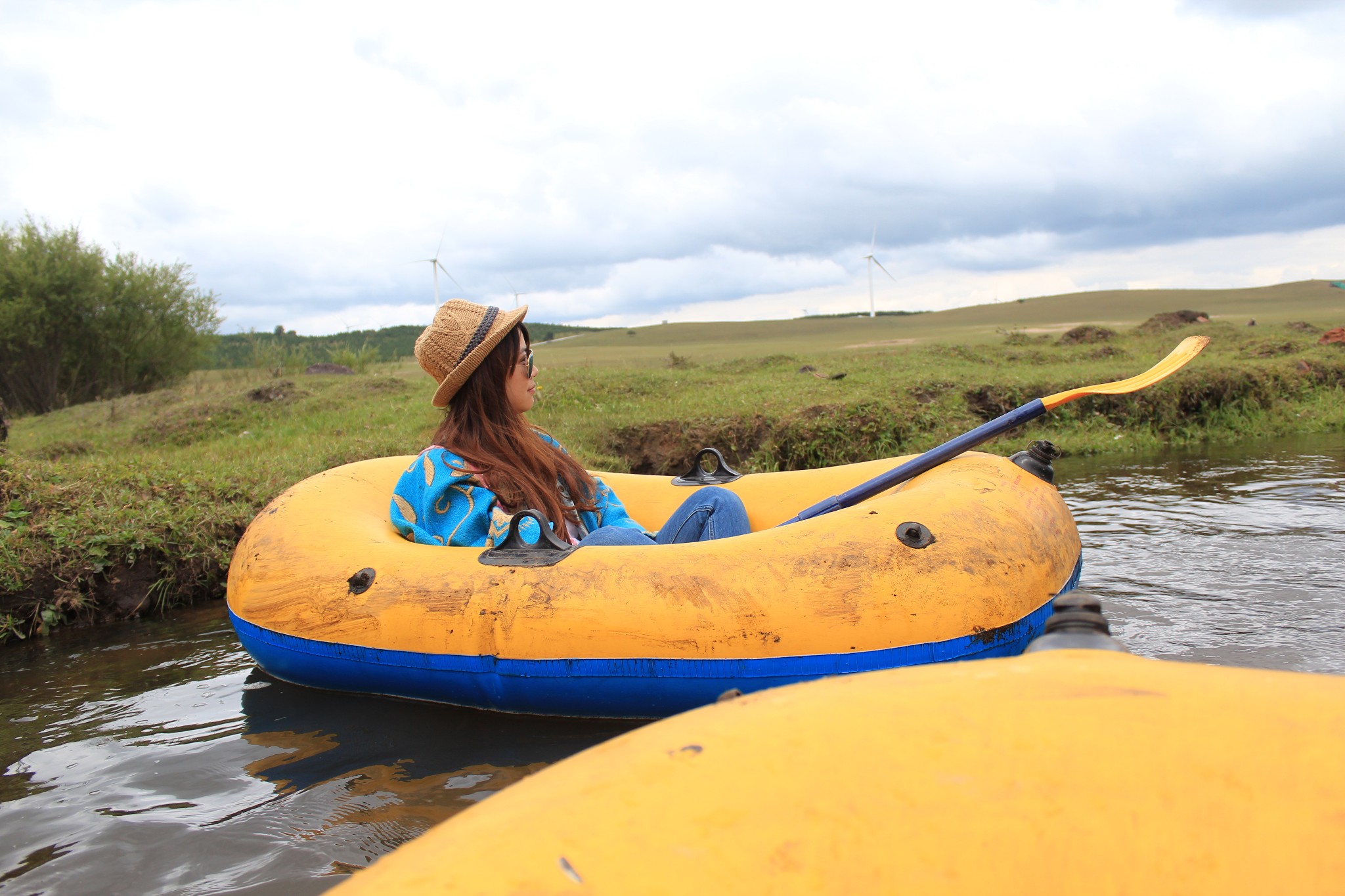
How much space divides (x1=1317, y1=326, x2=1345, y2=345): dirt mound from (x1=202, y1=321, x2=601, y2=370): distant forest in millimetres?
10746

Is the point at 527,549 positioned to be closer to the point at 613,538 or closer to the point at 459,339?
the point at 613,538

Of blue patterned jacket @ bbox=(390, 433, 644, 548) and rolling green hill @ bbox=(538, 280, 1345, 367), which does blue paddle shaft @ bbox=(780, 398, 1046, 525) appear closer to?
blue patterned jacket @ bbox=(390, 433, 644, 548)

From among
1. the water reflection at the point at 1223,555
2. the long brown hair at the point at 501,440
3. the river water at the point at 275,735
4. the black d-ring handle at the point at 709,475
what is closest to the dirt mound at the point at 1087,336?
the water reflection at the point at 1223,555

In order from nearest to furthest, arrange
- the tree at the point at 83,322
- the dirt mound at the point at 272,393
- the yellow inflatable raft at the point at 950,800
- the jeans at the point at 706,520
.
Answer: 1. the yellow inflatable raft at the point at 950,800
2. the jeans at the point at 706,520
3. the dirt mound at the point at 272,393
4. the tree at the point at 83,322

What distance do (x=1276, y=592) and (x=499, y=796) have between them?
3.69 meters

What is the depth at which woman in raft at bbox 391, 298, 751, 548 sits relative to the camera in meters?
3.04

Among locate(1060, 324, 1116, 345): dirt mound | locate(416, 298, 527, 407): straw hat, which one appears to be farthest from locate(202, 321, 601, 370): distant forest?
locate(1060, 324, 1116, 345): dirt mound

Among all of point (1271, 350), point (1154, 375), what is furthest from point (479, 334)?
point (1271, 350)

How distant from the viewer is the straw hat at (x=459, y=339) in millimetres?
3066

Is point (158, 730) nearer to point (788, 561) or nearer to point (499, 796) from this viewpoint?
point (788, 561)

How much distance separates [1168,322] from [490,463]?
17845 mm

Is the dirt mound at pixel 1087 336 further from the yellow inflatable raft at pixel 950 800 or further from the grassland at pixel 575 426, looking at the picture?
the yellow inflatable raft at pixel 950 800

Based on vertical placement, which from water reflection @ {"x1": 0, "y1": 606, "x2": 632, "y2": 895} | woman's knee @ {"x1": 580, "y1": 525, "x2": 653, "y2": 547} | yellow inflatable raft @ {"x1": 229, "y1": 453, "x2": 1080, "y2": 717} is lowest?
water reflection @ {"x1": 0, "y1": 606, "x2": 632, "y2": 895}

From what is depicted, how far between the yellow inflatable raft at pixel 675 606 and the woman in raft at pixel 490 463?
178 mm
